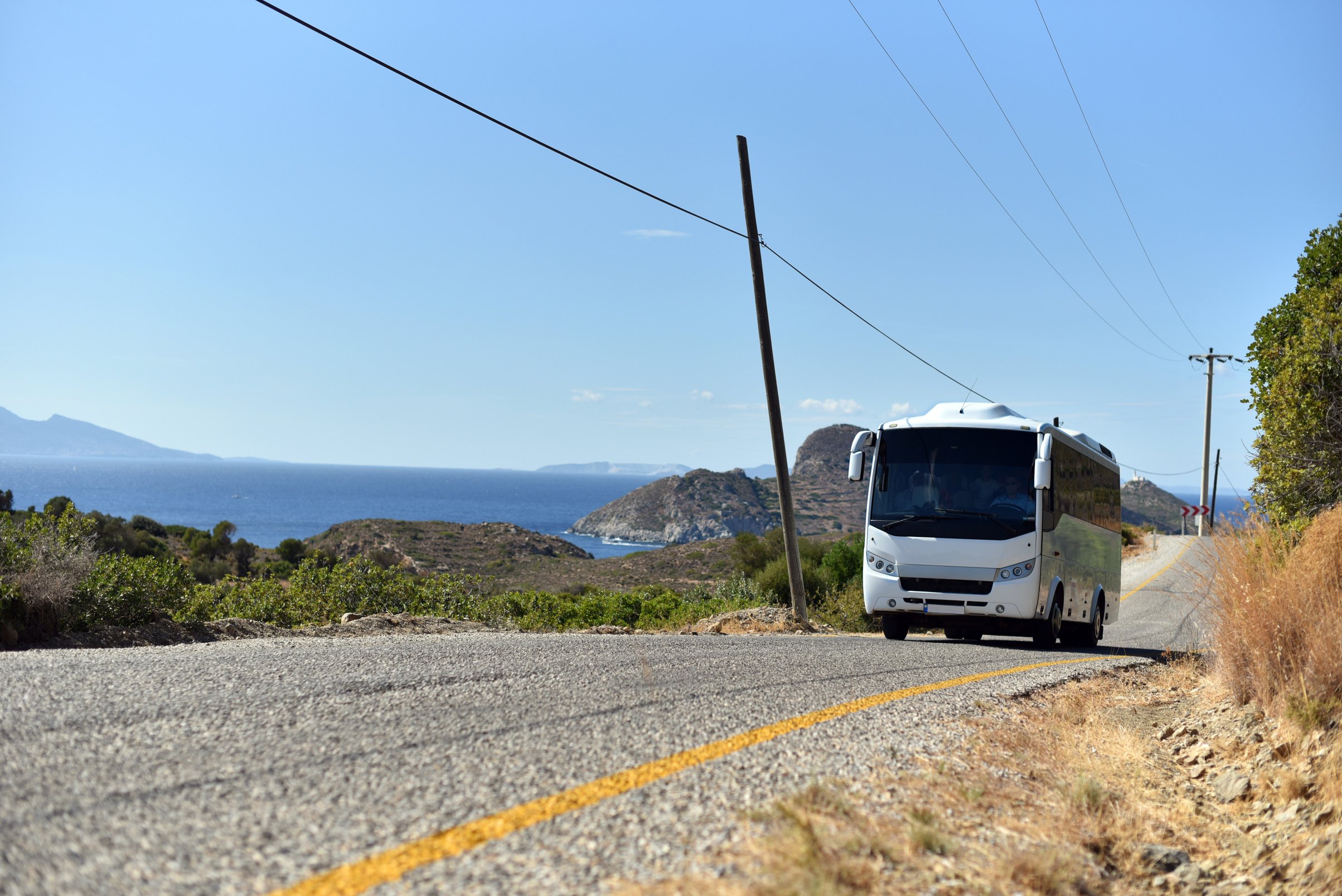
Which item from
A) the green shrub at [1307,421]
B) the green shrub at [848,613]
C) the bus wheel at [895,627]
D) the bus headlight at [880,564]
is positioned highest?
the green shrub at [1307,421]

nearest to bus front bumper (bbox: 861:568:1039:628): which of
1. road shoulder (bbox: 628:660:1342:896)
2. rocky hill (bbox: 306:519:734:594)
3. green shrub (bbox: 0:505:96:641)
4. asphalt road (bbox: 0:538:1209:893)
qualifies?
asphalt road (bbox: 0:538:1209:893)

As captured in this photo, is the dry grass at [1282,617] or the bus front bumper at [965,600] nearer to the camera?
the dry grass at [1282,617]

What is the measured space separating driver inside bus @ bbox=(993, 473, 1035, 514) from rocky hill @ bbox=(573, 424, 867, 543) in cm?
9419

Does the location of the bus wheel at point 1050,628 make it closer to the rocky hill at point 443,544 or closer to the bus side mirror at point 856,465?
the bus side mirror at point 856,465

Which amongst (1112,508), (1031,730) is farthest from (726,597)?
(1031,730)

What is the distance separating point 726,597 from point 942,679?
Result: 1593cm

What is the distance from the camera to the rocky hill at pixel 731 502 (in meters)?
121

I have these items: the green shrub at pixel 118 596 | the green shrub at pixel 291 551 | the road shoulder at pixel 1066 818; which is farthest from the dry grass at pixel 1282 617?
the green shrub at pixel 291 551

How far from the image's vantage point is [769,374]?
18.1 metres

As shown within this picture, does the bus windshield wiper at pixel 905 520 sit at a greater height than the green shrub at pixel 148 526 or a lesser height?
greater

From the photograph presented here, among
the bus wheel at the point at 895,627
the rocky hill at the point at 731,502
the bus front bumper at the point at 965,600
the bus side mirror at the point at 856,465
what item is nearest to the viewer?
the bus front bumper at the point at 965,600

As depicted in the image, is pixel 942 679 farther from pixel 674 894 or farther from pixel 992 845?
pixel 674 894

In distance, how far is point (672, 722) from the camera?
5.52 metres

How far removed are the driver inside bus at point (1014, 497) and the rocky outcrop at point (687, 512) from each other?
104530 millimetres
